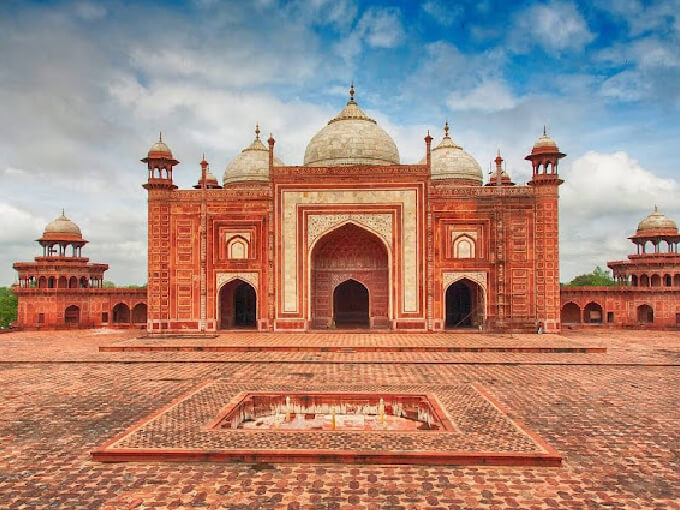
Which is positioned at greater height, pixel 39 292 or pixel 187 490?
pixel 39 292

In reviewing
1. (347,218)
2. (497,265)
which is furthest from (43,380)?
(497,265)

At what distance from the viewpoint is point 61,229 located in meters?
26.1

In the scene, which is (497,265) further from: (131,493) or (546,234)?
(131,493)

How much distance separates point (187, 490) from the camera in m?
5.60

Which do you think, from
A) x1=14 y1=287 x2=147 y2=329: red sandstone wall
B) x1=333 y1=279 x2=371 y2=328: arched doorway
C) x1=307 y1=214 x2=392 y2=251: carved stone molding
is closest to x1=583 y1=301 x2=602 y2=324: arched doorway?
x1=333 y1=279 x2=371 y2=328: arched doorway

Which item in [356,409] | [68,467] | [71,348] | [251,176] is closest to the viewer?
[68,467]

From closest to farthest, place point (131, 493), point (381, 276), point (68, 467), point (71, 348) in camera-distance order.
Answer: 1. point (131, 493)
2. point (68, 467)
3. point (71, 348)
4. point (381, 276)

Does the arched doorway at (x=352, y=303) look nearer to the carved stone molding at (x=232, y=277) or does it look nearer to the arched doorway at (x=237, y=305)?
the arched doorway at (x=237, y=305)

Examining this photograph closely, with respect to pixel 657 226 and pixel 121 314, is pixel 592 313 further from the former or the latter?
pixel 121 314

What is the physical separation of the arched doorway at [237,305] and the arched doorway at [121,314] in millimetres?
5082

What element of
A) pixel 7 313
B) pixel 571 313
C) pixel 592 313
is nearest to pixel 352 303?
pixel 571 313

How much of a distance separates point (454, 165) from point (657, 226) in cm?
930

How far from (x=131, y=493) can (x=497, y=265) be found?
1724 centimetres

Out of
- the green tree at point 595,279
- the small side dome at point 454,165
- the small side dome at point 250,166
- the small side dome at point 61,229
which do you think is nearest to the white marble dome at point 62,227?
the small side dome at point 61,229
